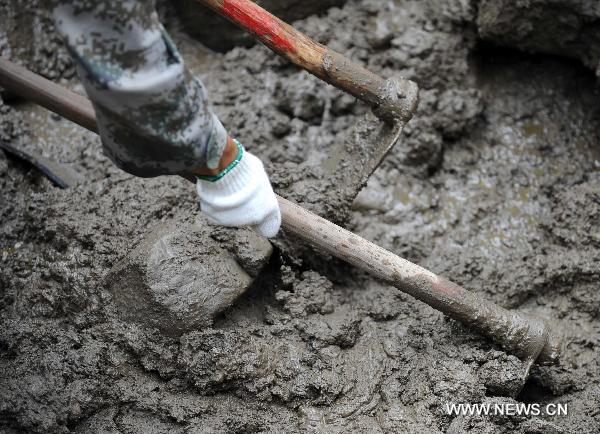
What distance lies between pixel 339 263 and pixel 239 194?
966 mm

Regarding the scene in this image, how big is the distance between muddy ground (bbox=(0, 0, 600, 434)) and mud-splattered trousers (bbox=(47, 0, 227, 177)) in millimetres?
914

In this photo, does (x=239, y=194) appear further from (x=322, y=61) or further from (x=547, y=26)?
(x=547, y=26)

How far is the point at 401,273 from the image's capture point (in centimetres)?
229

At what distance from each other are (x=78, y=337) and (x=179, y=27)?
166 cm

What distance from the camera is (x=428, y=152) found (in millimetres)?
3066

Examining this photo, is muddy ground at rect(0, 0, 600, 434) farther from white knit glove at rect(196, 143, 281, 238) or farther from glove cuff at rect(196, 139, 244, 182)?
glove cuff at rect(196, 139, 244, 182)

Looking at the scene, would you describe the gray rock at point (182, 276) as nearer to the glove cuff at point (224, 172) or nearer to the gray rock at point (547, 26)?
the glove cuff at point (224, 172)

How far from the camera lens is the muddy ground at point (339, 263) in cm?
225

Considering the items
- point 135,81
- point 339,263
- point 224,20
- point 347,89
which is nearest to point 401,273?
point 339,263

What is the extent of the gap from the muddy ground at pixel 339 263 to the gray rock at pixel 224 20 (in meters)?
0.06

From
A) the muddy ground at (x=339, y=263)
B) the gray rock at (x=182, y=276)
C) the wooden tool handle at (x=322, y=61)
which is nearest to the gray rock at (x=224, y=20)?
the muddy ground at (x=339, y=263)

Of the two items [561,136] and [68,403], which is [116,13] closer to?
[68,403]

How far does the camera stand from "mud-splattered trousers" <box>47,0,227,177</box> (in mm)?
1438

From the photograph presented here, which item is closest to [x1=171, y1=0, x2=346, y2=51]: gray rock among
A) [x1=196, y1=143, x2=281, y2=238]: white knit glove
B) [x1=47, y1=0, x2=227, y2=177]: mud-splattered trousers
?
[x1=196, y1=143, x2=281, y2=238]: white knit glove
